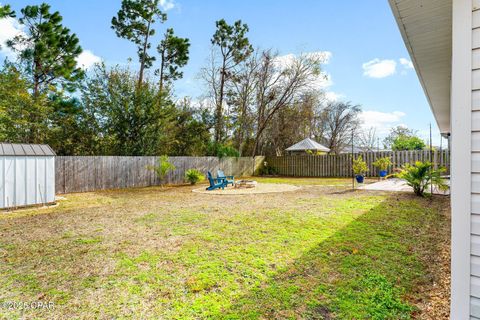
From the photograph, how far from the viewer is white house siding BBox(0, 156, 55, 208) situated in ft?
20.1

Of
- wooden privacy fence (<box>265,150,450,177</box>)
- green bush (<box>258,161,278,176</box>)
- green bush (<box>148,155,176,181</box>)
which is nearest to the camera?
green bush (<box>148,155,176,181</box>)

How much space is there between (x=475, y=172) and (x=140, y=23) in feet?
58.8

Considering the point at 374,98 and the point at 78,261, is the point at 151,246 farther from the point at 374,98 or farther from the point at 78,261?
the point at 374,98

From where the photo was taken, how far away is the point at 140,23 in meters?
15.6

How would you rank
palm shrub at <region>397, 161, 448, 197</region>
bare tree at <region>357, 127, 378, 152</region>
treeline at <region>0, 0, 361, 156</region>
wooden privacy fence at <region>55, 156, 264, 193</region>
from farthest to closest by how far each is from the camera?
bare tree at <region>357, 127, 378, 152</region> → treeline at <region>0, 0, 361, 156</region> → wooden privacy fence at <region>55, 156, 264, 193</region> → palm shrub at <region>397, 161, 448, 197</region>

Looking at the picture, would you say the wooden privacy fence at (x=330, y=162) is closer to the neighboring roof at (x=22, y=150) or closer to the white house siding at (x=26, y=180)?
the white house siding at (x=26, y=180)

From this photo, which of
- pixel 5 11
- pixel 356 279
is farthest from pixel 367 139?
pixel 5 11

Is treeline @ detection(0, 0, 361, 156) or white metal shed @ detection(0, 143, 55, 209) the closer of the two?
white metal shed @ detection(0, 143, 55, 209)

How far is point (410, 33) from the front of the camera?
2.92 m

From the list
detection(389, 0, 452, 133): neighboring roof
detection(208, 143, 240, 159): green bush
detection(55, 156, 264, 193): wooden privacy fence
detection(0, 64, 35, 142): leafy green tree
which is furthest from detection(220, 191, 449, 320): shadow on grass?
detection(0, 64, 35, 142): leafy green tree

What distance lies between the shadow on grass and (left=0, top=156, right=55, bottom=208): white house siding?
683cm

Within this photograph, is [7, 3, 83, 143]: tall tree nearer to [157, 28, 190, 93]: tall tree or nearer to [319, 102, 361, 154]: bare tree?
[157, 28, 190, 93]: tall tree

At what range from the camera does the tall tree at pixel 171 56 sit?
1672cm

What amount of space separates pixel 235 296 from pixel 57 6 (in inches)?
668
